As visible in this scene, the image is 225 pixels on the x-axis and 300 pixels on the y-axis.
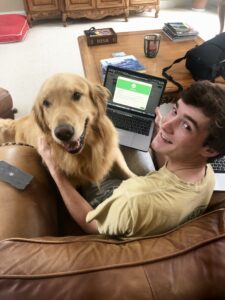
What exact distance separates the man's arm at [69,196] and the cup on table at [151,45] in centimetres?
107

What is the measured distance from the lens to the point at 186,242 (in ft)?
2.12

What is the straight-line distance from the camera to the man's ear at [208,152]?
0.80 meters

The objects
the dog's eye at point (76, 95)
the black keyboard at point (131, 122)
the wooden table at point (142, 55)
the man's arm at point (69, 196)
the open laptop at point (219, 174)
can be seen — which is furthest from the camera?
the wooden table at point (142, 55)

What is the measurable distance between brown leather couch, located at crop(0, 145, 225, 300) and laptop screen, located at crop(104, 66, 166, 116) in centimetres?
98

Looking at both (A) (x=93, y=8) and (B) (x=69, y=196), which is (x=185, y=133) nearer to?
(B) (x=69, y=196)

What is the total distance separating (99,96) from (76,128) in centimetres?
27

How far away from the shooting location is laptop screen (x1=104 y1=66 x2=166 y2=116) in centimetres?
157

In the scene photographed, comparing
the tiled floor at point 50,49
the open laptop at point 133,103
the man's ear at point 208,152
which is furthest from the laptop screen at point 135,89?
the tiled floor at point 50,49

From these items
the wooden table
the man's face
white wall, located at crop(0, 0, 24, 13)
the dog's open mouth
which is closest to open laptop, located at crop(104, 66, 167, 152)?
the wooden table

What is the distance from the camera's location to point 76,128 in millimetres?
1213

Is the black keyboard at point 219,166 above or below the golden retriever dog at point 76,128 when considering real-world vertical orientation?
below

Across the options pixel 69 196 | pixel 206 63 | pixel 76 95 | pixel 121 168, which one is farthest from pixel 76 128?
pixel 206 63

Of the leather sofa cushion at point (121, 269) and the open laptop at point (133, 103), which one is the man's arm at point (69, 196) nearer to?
the leather sofa cushion at point (121, 269)

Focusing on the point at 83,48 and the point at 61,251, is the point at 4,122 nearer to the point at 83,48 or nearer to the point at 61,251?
the point at 83,48
